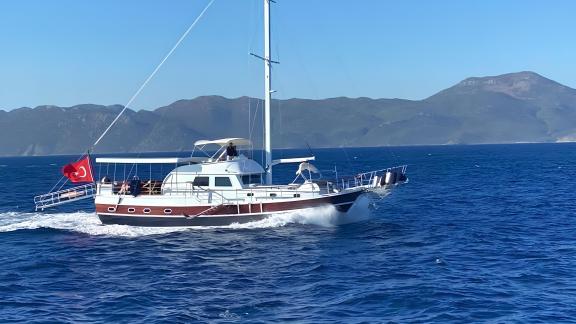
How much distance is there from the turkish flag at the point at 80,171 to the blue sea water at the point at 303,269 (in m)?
3.47

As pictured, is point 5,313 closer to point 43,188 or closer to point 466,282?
point 466,282

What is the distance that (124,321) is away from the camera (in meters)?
21.3

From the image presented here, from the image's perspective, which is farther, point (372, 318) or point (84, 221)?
point (84, 221)

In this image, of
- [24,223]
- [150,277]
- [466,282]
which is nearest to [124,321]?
[150,277]

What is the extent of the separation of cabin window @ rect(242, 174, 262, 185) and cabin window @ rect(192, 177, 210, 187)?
7.52 feet

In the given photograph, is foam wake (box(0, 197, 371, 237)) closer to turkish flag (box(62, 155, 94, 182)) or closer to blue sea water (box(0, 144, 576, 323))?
blue sea water (box(0, 144, 576, 323))

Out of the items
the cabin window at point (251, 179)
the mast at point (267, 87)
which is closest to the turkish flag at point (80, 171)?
the cabin window at point (251, 179)

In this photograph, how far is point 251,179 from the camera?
4125 centimetres

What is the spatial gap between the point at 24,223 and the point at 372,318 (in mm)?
32038

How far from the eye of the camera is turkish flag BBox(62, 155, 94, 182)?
3988 centimetres

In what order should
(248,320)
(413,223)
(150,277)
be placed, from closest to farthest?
(248,320) → (150,277) → (413,223)

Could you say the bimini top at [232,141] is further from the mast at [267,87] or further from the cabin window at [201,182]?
the cabin window at [201,182]

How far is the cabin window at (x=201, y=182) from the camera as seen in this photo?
132ft

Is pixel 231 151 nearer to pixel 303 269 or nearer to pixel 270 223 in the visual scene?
pixel 270 223
